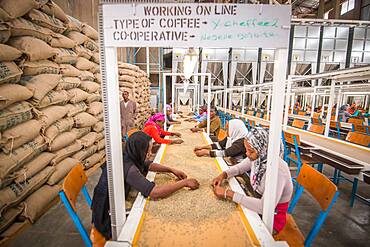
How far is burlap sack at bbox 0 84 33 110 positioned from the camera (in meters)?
1.80

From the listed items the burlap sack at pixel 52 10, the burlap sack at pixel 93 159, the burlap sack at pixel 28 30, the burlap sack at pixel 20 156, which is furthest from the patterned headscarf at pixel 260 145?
the burlap sack at pixel 93 159

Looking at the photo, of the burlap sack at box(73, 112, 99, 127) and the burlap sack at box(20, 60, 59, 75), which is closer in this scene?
the burlap sack at box(20, 60, 59, 75)

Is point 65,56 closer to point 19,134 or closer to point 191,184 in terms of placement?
point 19,134

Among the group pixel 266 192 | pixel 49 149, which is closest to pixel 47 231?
pixel 49 149

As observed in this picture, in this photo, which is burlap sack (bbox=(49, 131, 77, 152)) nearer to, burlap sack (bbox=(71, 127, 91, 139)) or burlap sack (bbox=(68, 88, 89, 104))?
burlap sack (bbox=(71, 127, 91, 139))

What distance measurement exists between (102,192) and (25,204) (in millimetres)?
1337

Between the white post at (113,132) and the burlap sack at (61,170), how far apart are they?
6.71 feet

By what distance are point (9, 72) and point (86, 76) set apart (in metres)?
1.55

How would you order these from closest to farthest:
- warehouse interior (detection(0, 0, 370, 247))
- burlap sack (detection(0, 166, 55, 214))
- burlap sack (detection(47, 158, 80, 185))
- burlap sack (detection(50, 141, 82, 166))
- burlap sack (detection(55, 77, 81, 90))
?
warehouse interior (detection(0, 0, 370, 247))
burlap sack (detection(0, 166, 55, 214))
burlap sack (detection(47, 158, 80, 185))
burlap sack (detection(50, 141, 82, 166))
burlap sack (detection(55, 77, 81, 90))

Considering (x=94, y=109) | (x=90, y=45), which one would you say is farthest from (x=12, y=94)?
(x=90, y=45)

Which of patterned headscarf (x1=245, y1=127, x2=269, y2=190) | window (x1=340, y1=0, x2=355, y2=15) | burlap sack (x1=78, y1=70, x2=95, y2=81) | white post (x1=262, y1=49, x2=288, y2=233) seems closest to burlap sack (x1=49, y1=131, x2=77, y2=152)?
burlap sack (x1=78, y1=70, x2=95, y2=81)

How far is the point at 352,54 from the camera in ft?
40.2

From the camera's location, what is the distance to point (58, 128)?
8.59ft

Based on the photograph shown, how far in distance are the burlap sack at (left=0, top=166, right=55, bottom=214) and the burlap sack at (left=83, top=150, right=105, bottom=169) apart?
3.19ft
